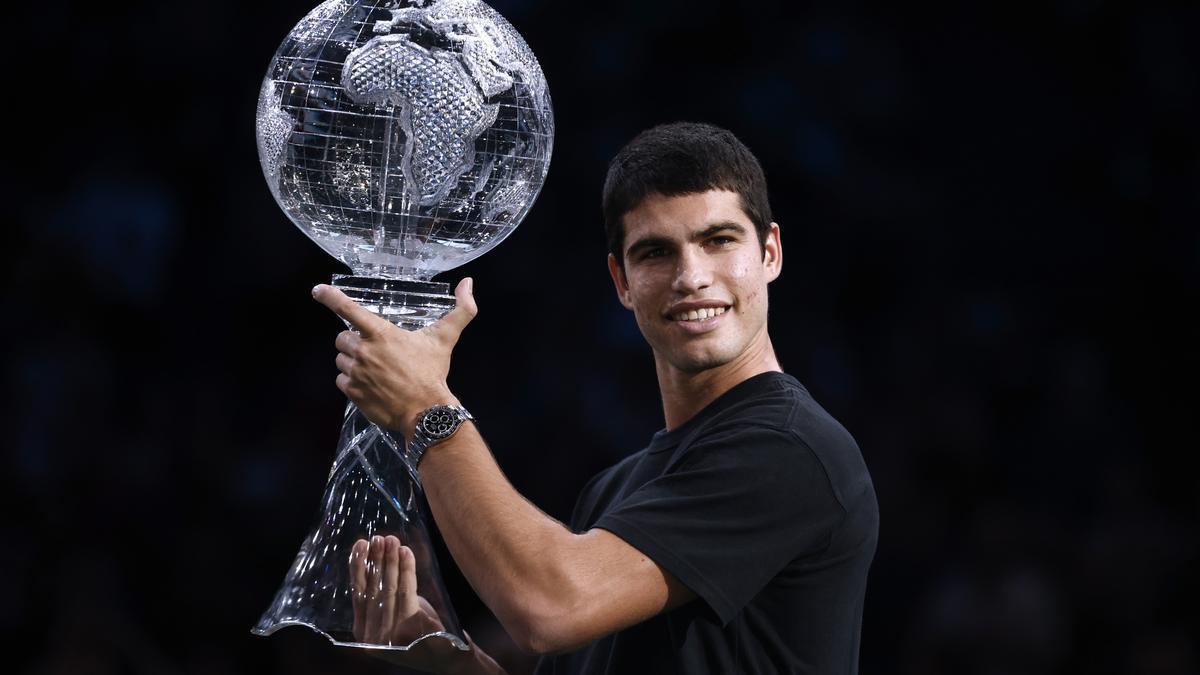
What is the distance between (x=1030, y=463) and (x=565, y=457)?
141 cm

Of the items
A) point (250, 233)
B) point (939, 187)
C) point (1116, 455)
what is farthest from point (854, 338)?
point (250, 233)

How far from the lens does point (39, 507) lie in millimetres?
3947

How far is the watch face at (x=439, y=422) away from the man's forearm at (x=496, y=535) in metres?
0.01

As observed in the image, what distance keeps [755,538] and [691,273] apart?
399 millimetres

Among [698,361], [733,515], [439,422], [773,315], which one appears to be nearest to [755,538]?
[733,515]

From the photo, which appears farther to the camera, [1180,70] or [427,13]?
[1180,70]

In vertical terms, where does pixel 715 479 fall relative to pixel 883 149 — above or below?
below

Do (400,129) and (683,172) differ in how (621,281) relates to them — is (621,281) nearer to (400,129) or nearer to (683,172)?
(683,172)

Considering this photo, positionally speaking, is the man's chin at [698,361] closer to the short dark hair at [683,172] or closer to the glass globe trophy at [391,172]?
the short dark hair at [683,172]

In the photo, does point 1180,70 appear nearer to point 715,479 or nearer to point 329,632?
point 715,479

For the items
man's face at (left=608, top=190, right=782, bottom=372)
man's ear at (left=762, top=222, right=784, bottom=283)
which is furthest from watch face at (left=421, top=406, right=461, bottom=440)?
man's ear at (left=762, top=222, right=784, bottom=283)

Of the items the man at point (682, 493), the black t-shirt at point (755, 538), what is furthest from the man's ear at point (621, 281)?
the black t-shirt at point (755, 538)

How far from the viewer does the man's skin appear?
171 centimetres

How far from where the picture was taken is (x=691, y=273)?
6.42 feet
